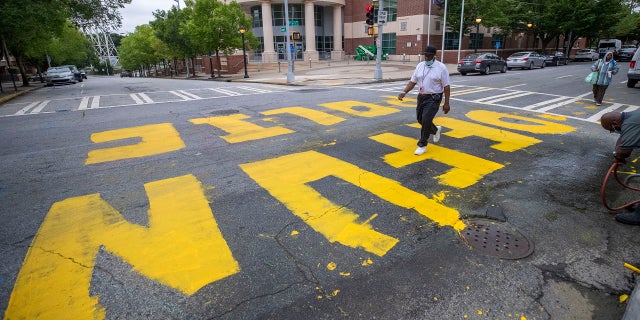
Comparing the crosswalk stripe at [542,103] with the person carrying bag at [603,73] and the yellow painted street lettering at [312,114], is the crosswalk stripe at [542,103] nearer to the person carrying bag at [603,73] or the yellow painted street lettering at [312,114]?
the person carrying bag at [603,73]

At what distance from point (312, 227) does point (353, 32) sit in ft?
172

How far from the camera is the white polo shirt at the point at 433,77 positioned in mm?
6375

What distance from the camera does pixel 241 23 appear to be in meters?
34.8

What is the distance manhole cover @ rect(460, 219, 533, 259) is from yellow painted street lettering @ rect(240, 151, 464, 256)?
0.17 metres

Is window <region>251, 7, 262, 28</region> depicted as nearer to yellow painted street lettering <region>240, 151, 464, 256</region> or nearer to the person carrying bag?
the person carrying bag

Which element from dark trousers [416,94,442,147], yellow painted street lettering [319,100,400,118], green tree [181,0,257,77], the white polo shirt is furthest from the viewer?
green tree [181,0,257,77]

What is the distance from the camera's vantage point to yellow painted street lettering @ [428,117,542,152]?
23.5 ft

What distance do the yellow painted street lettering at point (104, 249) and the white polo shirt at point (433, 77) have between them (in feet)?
14.4

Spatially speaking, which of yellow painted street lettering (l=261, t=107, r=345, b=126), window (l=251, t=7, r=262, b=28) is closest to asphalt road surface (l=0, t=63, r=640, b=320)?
yellow painted street lettering (l=261, t=107, r=345, b=126)

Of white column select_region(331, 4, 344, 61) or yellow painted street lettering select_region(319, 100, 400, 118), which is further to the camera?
white column select_region(331, 4, 344, 61)

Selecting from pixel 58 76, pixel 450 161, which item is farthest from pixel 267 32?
Answer: pixel 450 161

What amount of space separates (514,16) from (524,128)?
4062 centimetres

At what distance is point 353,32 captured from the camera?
52.2 metres

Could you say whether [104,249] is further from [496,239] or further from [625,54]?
[625,54]
